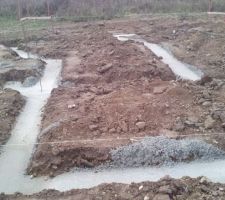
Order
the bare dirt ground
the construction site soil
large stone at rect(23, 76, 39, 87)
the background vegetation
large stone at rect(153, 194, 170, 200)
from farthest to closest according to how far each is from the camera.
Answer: the background vegetation, large stone at rect(23, 76, 39, 87), the bare dirt ground, the construction site soil, large stone at rect(153, 194, 170, 200)

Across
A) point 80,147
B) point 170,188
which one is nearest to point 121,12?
point 80,147

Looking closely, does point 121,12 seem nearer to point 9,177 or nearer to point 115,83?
point 115,83

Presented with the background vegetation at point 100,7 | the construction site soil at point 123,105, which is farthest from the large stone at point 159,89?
the background vegetation at point 100,7

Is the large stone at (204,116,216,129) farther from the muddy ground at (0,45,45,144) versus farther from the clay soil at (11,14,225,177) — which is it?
the muddy ground at (0,45,45,144)

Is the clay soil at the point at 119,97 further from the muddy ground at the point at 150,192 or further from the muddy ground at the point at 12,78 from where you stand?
the muddy ground at the point at 150,192

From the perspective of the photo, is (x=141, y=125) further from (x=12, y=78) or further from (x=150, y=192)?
(x=12, y=78)

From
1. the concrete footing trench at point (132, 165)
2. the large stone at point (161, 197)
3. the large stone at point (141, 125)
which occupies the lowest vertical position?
the concrete footing trench at point (132, 165)

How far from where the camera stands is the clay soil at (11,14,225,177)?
36.8 ft

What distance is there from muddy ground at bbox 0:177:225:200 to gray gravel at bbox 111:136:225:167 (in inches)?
52.9

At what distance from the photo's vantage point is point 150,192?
8.98 m

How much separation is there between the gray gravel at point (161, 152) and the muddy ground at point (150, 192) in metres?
1.34

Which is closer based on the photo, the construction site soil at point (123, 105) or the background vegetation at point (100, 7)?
the construction site soil at point (123, 105)

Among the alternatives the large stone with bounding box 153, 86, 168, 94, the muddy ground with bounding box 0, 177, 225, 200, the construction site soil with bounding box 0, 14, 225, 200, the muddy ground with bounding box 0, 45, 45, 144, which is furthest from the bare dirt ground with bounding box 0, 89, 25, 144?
the large stone with bounding box 153, 86, 168, 94

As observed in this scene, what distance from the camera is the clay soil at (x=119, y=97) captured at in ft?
36.8
